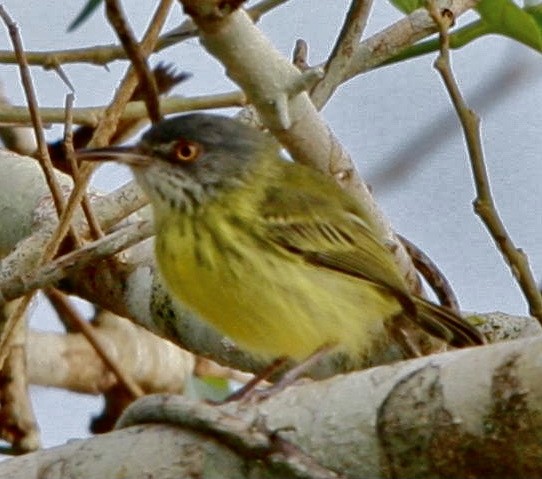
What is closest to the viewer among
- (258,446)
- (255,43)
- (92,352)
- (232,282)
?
(258,446)

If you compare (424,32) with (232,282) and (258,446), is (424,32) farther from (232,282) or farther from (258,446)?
(258,446)

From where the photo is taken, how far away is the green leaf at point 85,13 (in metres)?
2.63

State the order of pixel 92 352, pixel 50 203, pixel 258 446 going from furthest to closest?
pixel 92 352 → pixel 50 203 → pixel 258 446

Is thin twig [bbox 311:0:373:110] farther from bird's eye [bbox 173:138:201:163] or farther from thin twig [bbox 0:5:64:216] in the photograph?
thin twig [bbox 0:5:64:216]

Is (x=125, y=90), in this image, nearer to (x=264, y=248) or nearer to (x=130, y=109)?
(x=264, y=248)

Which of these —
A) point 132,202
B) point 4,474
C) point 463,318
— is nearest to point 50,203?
point 132,202

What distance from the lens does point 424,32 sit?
12.4 ft

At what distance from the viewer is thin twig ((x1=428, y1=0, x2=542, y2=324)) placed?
2.90 m

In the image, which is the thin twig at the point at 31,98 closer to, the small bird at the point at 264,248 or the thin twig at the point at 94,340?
the small bird at the point at 264,248

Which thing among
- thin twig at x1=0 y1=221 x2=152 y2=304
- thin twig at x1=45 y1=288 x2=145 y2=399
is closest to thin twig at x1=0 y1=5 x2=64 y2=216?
thin twig at x1=0 y1=221 x2=152 y2=304

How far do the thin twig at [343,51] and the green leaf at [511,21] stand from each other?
32cm

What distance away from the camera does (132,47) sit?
3078 millimetres

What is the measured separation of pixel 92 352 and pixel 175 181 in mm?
1473

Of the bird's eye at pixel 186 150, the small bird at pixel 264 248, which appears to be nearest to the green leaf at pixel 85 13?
the small bird at pixel 264 248
